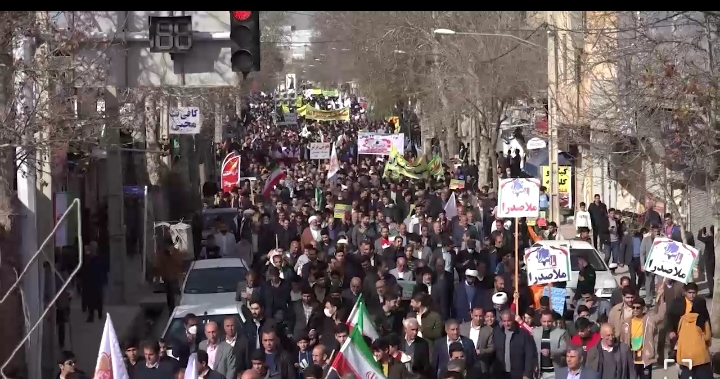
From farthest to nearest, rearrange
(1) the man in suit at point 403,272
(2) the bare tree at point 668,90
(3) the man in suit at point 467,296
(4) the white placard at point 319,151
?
(4) the white placard at point 319,151 → (1) the man in suit at point 403,272 → (3) the man in suit at point 467,296 → (2) the bare tree at point 668,90

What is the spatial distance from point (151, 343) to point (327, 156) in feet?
107

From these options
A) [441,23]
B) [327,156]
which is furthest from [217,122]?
[441,23]

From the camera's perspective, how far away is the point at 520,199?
1731 cm

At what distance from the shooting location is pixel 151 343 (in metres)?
10.6

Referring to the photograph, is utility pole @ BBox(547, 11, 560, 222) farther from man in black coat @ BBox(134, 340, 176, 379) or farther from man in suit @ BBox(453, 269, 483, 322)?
man in black coat @ BBox(134, 340, 176, 379)

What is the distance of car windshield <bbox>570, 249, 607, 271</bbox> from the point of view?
58.5 ft

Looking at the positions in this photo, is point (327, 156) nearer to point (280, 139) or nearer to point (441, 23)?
point (441, 23)

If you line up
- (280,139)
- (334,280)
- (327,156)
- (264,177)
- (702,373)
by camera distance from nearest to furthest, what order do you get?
1. (702,373)
2. (334,280)
3. (264,177)
4. (327,156)
5. (280,139)

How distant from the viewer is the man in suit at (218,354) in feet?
36.8

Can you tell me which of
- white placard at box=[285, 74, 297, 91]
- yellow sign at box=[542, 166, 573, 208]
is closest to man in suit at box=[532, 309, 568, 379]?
yellow sign at box=[542, 166, 573, 208]

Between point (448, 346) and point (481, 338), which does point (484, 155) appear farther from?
point (448, 346)

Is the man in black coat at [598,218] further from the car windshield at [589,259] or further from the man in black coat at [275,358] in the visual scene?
the man in black coat at [275,358]

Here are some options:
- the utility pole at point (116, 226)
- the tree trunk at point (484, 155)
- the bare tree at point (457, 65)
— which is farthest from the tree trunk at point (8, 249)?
the tree trunk at point (484, 155)

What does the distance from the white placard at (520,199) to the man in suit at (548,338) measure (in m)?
4.71
